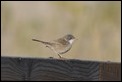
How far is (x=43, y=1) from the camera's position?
1659 centimetres

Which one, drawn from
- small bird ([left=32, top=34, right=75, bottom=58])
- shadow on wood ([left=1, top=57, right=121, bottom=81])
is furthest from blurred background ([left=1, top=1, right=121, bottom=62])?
shadow on wood ([left=1, top=57, right=121, bottom=81])

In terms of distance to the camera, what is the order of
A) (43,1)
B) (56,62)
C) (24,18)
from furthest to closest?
1. (43,1)
2. (24,18)
3. (56,62)

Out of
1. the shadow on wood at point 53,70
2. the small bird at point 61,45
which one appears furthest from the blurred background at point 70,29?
the shadow on wood at point 53,70

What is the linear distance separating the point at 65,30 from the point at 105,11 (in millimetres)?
3087

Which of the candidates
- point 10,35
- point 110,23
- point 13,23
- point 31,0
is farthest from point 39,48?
point 31,0

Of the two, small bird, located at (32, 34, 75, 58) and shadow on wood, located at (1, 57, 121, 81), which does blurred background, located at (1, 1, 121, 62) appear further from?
shadow on wood, located at (1, 57, 121, 81)

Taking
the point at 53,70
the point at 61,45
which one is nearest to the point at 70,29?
the point at 61,45

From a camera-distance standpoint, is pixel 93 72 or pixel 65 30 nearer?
pixel 93 72

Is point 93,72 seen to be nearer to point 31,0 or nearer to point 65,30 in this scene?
point 65,30

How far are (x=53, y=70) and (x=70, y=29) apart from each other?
36.5 feet

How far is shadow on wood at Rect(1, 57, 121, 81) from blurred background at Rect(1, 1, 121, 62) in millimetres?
8221

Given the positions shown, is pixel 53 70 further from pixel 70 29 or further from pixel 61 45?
pixel 70 29

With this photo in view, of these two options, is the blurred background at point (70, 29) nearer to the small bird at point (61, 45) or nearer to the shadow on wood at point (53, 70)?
the small bird at point (61, 45)

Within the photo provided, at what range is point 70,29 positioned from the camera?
46.9 ft
